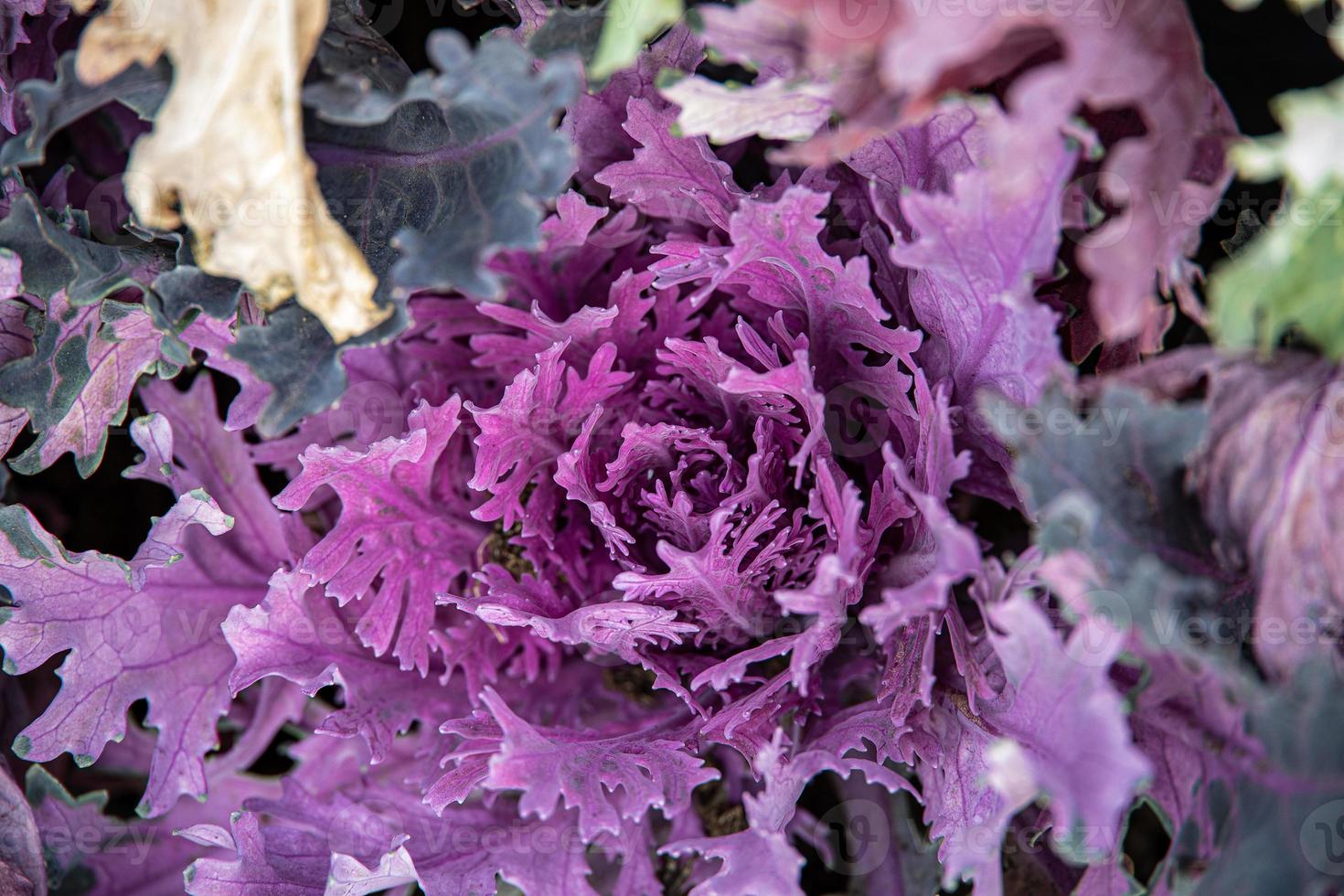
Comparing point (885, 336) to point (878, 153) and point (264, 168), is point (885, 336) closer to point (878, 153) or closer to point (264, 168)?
point (878, 153)

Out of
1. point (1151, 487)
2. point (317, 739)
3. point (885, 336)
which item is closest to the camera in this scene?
point (1151, 487)

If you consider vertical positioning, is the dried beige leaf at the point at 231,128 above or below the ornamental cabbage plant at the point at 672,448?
above

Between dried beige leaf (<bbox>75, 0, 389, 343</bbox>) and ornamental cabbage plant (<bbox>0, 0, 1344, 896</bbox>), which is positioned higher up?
dried beige leaf (<bbox>75, 0, 389, 343</bbox>)

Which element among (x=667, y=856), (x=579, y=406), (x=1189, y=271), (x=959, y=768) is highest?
(x=1189, y=271)

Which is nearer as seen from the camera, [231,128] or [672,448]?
[231,128]

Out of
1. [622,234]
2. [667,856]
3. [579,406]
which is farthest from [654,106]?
[667,856]

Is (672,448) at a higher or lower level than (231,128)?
lower
